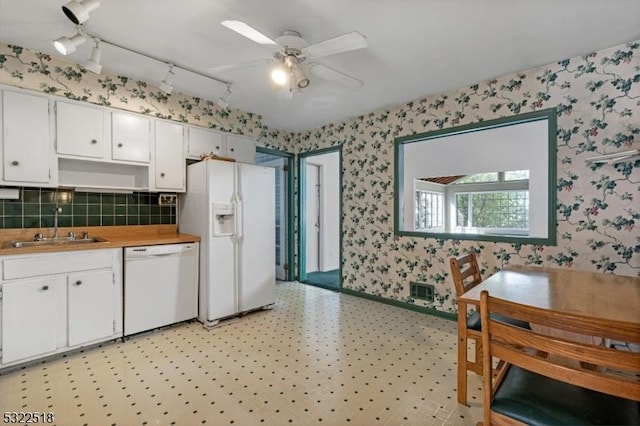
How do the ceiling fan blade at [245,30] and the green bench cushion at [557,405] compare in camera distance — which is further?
the ceiling fan blade at [245,30]

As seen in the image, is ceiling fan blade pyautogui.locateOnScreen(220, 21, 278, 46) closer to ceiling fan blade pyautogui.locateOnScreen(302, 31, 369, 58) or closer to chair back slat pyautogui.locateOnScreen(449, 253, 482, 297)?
ceiling fan blade pyautogui.locateOnScreen(302, 31, 369, 58)

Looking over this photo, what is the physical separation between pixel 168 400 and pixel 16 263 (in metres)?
1.52

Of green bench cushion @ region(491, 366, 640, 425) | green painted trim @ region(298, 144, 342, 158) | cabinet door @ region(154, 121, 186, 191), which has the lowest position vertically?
green bench cushion @ region(491, 366, 640, 425)

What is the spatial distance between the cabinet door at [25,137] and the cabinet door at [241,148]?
1.73m

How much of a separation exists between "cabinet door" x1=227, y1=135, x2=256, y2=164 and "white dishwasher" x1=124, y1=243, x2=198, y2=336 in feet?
4.32

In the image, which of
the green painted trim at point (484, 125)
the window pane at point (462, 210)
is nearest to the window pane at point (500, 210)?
the window pane at point (462, 210)

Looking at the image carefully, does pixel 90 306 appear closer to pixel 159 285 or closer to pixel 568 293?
pixel 159 285

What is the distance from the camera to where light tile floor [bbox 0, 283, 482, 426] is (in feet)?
5.76

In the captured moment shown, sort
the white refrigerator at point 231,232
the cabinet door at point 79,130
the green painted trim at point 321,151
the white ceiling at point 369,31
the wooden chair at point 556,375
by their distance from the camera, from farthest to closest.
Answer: the green painted trim at point 321,151 → the white refrigerator at point 231,232 → the cabinet door at point 79,130 → the white ceiling at point 369,31 → the wooden chair at point 556,375

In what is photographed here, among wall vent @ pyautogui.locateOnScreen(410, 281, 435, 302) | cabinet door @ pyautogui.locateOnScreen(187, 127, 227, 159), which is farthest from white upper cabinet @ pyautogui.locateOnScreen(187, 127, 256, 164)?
wall vent @ pyautogui.locateOnScreen(410, 281, 435, 302)

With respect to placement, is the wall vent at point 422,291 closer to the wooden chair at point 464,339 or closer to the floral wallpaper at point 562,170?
the floral wallpaper at point 562,170

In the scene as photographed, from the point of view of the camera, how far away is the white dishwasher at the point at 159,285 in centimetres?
271

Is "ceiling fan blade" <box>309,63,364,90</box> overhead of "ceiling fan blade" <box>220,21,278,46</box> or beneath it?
beneath

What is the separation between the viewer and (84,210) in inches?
116
